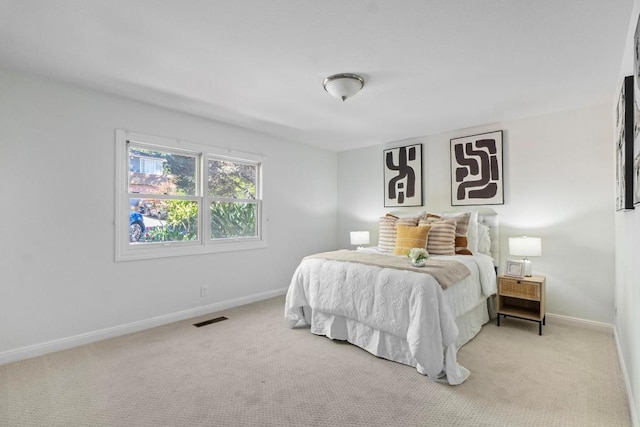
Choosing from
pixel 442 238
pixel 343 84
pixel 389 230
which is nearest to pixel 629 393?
pixel 442 238

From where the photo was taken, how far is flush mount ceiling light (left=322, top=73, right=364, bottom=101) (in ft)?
8.48

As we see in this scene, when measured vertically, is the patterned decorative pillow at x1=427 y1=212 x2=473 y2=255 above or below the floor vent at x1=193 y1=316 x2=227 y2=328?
above

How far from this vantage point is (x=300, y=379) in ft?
7.34

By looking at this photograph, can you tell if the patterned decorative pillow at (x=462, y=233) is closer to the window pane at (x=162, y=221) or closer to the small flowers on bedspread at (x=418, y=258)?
the small flowers on bedspread at (x=418, y=258)

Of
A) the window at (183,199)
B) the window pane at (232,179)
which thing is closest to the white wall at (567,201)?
the window pane at (232,179)

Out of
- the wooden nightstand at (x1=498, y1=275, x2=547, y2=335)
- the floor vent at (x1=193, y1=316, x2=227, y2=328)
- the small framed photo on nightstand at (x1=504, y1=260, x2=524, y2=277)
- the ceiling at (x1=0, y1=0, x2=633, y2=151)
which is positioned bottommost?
the floor vent at (x1=193, y1=316, x2=227, y2=328)

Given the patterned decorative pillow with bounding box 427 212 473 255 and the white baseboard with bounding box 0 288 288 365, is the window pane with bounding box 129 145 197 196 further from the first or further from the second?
the patterned decorative pillow with bounding box 427 212 473 255

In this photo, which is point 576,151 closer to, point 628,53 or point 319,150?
point 628,53

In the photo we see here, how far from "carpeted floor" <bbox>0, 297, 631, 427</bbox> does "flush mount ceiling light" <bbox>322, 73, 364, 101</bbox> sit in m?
2.29

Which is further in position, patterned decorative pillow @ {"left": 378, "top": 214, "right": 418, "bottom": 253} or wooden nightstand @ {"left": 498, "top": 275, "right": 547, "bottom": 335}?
patterned decorative pillow @ {"left": 378, "top": 214, "right": 418, "bottom": 253}

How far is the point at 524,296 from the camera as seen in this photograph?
316cm

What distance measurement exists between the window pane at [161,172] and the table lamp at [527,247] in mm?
3784

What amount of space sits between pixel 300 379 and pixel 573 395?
1839mm

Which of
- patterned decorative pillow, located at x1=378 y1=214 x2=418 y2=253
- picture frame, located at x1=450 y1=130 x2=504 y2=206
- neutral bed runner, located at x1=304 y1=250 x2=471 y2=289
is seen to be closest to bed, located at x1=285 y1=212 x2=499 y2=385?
neutral bed runner, located at x1=304 y1=250 x2=471 y2=289
